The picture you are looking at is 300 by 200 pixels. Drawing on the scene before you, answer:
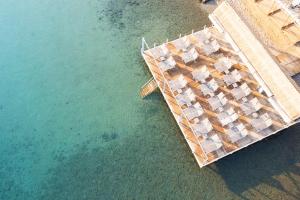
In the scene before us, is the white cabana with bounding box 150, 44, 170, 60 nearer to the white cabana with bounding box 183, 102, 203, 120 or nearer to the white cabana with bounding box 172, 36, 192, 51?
the white cabana with bounding box 172, 36, 192, 51

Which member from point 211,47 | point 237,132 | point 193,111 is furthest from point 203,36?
point 237,132

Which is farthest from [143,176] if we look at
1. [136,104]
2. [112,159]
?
[136,104]

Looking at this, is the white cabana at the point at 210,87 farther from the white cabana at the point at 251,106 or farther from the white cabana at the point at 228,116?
the white cabana at the point at 251,106

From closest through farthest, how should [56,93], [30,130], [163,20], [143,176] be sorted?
[143,176], [30,130], [56,93], [163,20]

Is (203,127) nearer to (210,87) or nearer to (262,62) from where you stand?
(210,87)

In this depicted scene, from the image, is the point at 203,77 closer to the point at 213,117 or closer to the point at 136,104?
the point at 213,117

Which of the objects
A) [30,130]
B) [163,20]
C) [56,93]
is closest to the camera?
[30,130]

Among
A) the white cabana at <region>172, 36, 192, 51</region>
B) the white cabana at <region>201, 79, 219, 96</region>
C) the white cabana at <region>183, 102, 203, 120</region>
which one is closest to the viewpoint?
the white cabana at <region>183, 102, 203, 120</region>

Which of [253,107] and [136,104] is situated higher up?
[136,104]

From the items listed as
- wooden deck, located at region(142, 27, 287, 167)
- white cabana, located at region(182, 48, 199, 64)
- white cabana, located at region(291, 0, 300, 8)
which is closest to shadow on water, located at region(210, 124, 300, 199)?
wooden deck, located at region(142, 27, 287, 167)
